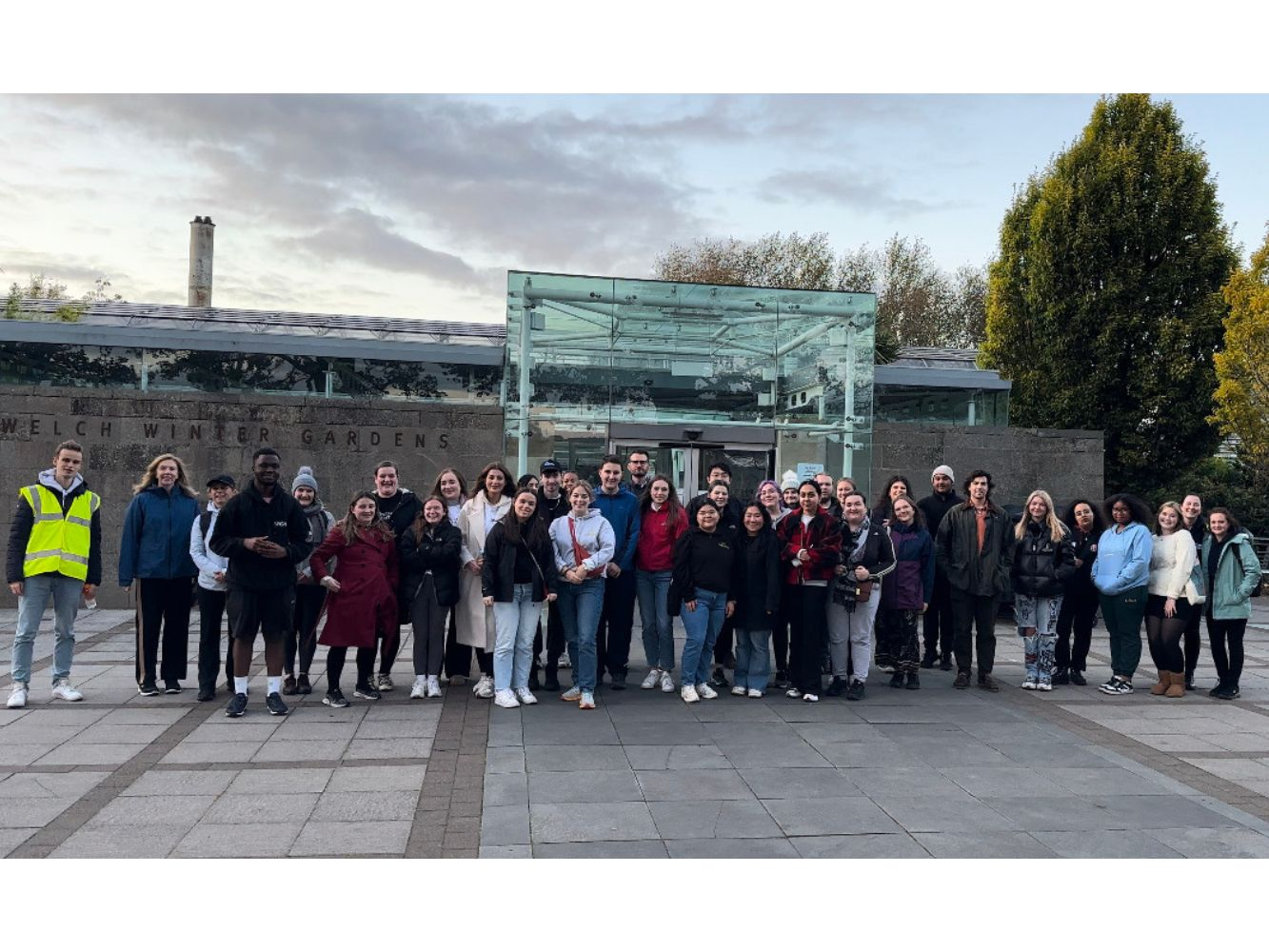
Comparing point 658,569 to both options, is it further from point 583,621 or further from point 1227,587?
point 1227,587

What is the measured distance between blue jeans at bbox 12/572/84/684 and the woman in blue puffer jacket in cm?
45

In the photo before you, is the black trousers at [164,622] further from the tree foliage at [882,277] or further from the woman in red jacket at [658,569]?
the tree foliage at [882,277]

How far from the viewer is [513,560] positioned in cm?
752

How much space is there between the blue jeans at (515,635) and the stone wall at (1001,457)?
8249 millimetres

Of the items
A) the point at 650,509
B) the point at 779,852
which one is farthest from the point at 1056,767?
the point at 650,509

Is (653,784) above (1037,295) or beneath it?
beneath

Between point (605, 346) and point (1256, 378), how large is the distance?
13.8 metres

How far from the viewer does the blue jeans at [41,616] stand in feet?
24.5

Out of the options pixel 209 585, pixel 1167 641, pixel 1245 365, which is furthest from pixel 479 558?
pixel 1245 365

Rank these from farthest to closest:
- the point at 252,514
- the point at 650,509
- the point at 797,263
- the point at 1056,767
Result: the point at 797,263
the point at 650,509
the point at 252,514
the point at 1056,767

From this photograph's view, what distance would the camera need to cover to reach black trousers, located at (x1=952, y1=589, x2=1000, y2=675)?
865 centimetres

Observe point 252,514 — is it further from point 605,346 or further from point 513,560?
point 605,346

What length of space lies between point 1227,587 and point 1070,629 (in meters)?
1.33

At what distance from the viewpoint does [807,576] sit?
26.2 feet
